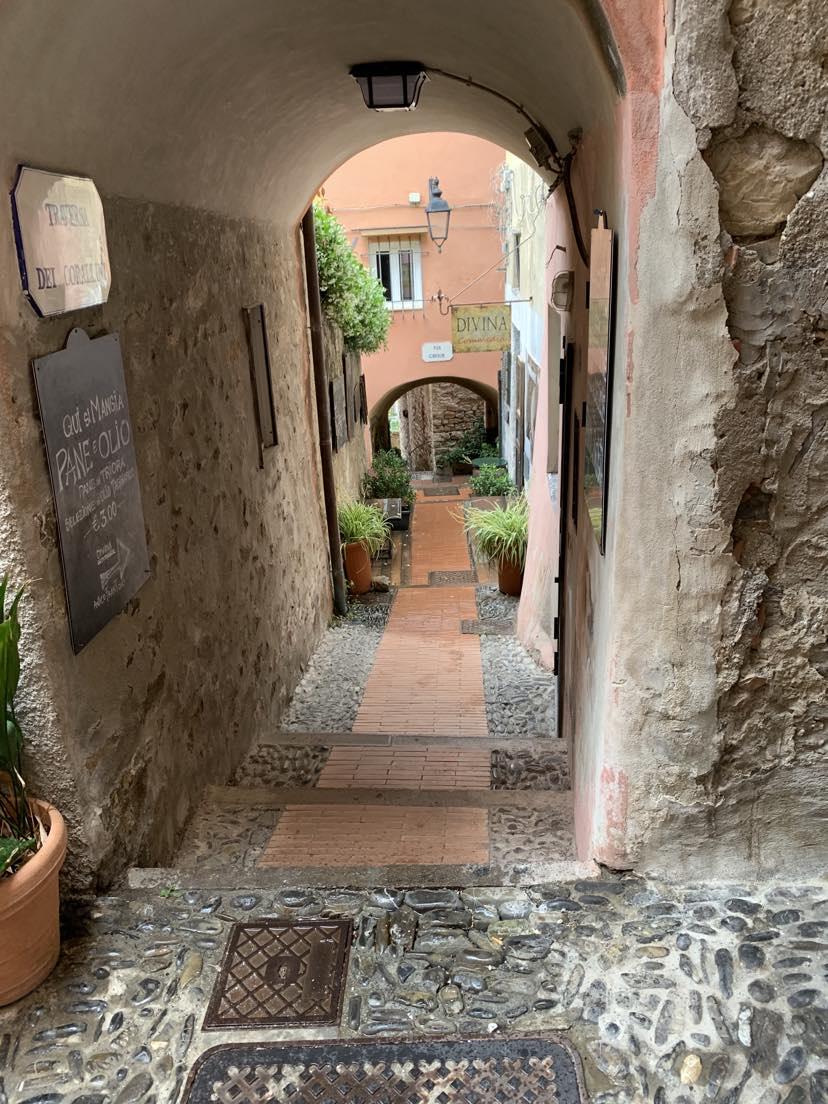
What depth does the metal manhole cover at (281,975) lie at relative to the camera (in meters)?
2.24

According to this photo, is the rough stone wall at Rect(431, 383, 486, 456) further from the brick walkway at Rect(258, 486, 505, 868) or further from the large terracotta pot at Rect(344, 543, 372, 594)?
the large terracotta pot at Rect(344, 543, 372, 594)

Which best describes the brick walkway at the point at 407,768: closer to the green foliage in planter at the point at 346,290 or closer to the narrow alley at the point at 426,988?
the narrow alley at the point at 426,988

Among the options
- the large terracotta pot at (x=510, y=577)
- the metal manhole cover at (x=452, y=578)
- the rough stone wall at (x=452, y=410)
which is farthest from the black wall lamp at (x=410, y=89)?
→ the rough stone wall at (x=452, y=410)

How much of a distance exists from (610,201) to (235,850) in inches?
108

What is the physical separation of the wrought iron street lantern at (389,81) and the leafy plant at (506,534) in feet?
16.1

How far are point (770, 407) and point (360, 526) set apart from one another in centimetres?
776

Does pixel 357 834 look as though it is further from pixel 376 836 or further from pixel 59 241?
pixel 59 241

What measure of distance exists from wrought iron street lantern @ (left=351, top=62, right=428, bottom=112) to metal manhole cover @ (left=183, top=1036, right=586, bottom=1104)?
422 cm

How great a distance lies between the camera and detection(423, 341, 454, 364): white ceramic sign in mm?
17328

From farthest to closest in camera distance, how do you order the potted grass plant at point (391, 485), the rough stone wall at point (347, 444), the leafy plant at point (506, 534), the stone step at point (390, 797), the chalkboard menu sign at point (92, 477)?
1. the potted grass plant at point (391, 485)
2. the rough stone wall at point (347, 444)
3. the leafy plant at point (506, 534)
4. the stone step at point (390, 797)
5. the chalkboard menu sign at point (92, 477)

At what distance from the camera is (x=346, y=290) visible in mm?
9297

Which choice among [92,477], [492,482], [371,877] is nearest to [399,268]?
[492,482]

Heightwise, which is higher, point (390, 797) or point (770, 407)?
point (770, 407)

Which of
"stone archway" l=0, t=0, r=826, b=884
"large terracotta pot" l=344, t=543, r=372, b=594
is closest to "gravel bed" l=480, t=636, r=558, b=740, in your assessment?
"stone archway" l=0, t=0, r=826, b=884
